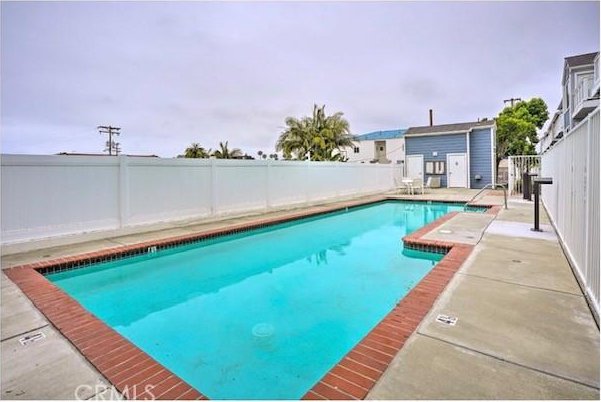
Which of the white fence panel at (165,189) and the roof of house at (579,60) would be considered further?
the roof of house at (579,60)

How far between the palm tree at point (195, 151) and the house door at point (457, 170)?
88.4 ft

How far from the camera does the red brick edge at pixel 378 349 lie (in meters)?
1.90

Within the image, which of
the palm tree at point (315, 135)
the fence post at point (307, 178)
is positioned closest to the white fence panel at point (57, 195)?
the fence post at point (307, 178)

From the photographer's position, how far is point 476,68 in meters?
12.5

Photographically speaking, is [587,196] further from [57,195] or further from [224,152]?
[224,152]

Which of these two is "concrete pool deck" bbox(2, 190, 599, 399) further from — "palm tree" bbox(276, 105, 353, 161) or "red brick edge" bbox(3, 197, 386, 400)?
"palm tree" bbox(276, 105, 353, 161)

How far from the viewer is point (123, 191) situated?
6883mm

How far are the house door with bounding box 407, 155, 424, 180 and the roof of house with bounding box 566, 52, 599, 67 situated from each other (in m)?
8.29

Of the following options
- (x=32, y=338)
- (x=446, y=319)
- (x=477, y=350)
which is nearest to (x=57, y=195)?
(x=32, y=338)

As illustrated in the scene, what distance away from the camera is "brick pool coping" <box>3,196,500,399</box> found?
1.95 m

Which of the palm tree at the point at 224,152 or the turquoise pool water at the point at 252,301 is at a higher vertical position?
the palm tree at the point at 224,152

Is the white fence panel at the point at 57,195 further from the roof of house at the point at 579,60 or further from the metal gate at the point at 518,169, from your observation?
the roof of house at the point at 579,60

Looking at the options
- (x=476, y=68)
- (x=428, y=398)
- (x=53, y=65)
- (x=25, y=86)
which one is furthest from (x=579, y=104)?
(x=25, y=86)

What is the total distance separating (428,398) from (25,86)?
13.3 meters
